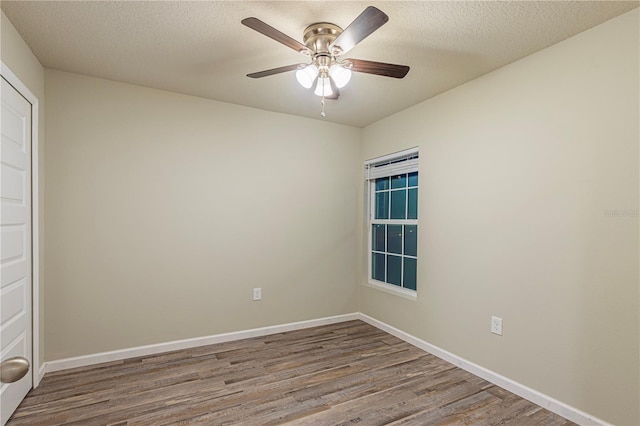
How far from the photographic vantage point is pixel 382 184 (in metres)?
4.04

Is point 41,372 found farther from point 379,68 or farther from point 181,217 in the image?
point 379,68

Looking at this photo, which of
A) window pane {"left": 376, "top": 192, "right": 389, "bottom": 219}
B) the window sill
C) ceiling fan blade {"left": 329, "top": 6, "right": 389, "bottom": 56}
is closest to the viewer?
ceiling fan blade {"left": 329, "top": 6, "right": 389, "bottom": 56}

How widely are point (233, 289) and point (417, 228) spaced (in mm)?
1969

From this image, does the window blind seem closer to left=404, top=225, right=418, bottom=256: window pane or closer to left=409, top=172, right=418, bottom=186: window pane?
left=409, top=172, right=418, bottom=186: window pane

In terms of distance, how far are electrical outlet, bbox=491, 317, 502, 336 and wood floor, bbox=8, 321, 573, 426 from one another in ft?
1.30

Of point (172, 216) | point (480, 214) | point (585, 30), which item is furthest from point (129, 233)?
point (585, 30)

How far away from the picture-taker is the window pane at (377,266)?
13.2 feet

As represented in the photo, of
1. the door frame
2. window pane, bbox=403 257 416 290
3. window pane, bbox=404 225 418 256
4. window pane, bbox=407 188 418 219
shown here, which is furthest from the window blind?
the door frame

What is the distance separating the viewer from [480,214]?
8.95 feet

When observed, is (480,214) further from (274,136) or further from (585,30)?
(274,136)

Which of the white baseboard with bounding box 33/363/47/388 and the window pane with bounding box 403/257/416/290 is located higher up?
the window pane with bounding box 403/257/416/290

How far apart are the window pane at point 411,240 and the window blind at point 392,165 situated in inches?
24.0

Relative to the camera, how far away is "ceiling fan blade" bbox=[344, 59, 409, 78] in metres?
1.98

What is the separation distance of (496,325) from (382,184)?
78.6 inches
